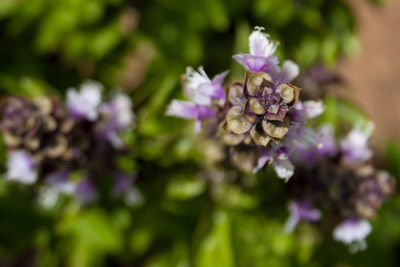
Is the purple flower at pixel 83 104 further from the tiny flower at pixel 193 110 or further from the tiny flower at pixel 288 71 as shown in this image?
the tiny flower at pixel 288 71

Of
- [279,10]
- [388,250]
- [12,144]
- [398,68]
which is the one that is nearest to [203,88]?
[12,144]

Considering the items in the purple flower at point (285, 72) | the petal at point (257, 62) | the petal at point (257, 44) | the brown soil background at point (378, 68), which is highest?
the petal at point (257, 44)

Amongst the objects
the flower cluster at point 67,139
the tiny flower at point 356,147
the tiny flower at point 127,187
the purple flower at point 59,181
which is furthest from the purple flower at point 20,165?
the tiny flower at point 356,147

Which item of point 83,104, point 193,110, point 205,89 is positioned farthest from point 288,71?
point 83,104

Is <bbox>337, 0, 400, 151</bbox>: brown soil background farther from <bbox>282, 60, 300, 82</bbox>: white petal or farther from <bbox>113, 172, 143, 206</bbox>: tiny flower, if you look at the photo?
<bbox>282, 60, 300, 82</bbox>: white petal

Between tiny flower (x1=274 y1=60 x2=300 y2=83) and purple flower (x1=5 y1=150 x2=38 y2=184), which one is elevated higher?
tiny flower (x1=274 y1=60 x2=300 y2=83)

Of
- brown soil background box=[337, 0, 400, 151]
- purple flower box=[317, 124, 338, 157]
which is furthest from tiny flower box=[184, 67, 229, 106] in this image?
brown soil background box=[337, 0, 400, 151]
